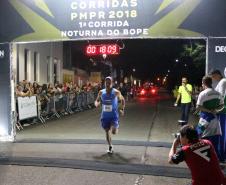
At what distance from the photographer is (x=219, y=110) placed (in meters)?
9.33

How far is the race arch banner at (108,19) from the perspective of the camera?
38.7 ft

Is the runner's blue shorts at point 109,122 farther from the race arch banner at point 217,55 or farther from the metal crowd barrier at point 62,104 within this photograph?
the metal crowd barrier at point 62,104

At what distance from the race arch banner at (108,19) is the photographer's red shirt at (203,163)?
702 cm

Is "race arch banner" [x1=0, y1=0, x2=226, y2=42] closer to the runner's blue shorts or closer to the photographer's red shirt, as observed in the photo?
the runner's blue shorts

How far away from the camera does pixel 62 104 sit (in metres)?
23.8

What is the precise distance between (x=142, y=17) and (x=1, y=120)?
4.95 metres

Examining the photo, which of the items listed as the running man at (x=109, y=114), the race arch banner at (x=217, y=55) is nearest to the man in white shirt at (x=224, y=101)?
the race arch banner at (x=217, y=55)

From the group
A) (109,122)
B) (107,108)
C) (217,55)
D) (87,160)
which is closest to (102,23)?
(107,108)

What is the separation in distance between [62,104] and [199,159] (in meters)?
19.2

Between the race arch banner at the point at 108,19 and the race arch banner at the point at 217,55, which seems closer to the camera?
the race arch banner at the point at 217,55

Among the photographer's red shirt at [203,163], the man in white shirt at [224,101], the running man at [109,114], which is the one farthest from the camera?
the running man at [109,114]

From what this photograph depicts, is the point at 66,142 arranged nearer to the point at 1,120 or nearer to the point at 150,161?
the point at 1,120

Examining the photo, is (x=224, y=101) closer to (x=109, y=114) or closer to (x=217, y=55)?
(x=217, y=55)

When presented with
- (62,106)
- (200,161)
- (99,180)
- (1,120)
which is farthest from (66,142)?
(62,106)
